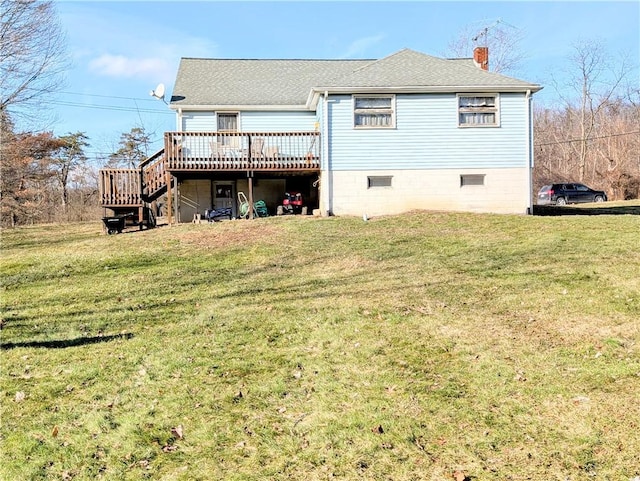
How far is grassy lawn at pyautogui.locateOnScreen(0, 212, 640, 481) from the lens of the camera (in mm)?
3334

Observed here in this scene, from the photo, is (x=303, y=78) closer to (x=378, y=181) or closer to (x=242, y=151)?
(x=242, y=151)

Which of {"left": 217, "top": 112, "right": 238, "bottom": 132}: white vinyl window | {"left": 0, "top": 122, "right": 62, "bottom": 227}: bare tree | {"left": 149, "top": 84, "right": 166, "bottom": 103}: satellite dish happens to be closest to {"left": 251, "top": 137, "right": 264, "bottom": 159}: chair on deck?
{"left": 217, "top": 112, "right": 238, "bottom": 132}: white vinyl window

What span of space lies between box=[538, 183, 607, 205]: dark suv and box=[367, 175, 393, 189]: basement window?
53.0 ft

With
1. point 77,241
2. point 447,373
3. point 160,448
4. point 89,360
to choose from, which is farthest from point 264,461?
point 77,241

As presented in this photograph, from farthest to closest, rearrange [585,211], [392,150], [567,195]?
[567,195], [585,211], [392,150]

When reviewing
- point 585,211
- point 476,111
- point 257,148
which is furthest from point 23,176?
point 585,211

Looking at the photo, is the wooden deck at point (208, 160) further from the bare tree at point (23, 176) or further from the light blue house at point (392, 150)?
the bare tree at point (23, 176)

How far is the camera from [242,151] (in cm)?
1602

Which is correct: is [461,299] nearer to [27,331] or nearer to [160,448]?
[160,448]

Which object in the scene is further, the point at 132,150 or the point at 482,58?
the point at 132,150

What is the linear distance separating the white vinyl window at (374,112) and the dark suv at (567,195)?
53.6ft

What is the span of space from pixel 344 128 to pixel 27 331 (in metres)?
11.5

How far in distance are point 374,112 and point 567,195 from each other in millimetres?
17460

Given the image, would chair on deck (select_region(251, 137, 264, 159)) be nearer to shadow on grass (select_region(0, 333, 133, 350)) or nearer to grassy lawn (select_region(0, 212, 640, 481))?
grassy lawn (select_region(0, 212, 640, 481))
